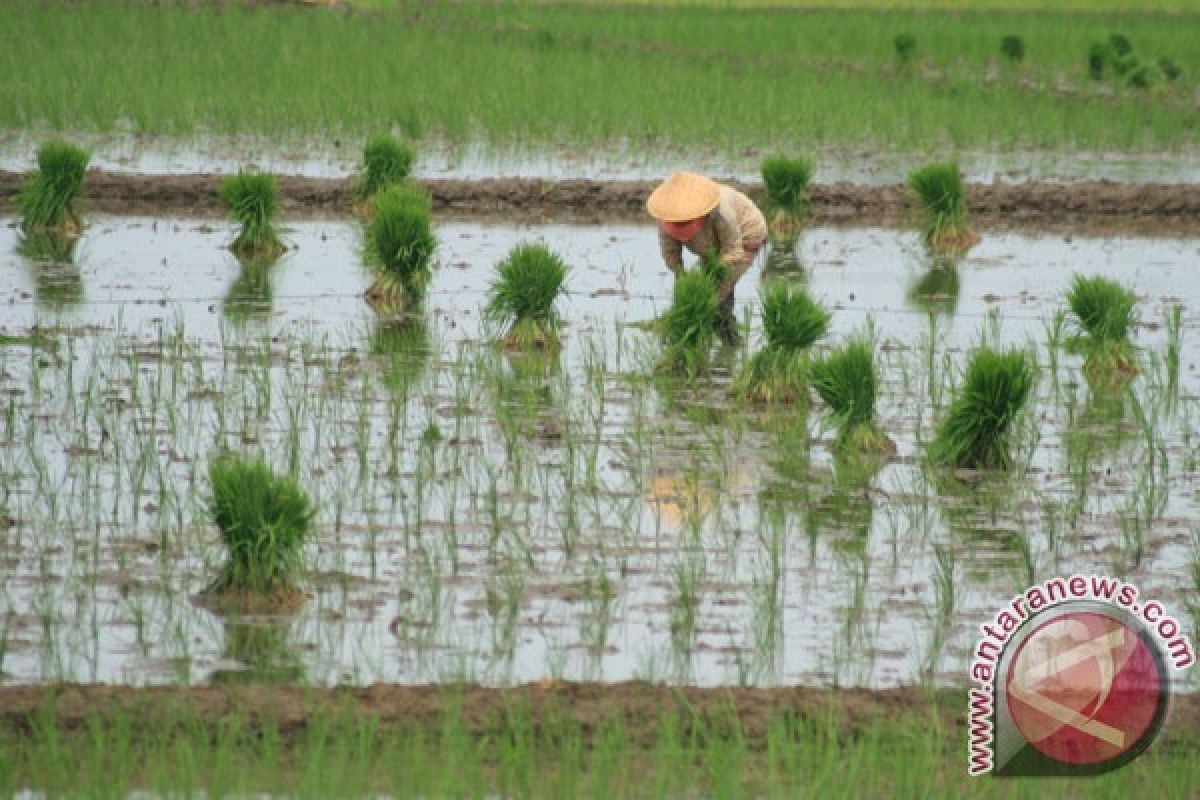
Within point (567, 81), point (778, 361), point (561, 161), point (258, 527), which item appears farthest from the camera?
point (567, 81)

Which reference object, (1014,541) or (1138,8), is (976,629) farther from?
(1138,8)

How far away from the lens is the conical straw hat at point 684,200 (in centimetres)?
819

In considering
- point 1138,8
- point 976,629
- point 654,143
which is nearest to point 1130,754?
point 976,629

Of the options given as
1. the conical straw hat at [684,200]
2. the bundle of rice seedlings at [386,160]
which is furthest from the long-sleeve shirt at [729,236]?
the bundle of rice seedlings at [386,160]

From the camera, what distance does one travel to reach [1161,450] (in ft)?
24.0

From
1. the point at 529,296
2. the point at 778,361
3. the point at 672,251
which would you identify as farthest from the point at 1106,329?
the point at 529,296

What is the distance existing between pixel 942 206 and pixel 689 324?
3.83 metres

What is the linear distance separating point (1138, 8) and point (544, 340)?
1669 cm

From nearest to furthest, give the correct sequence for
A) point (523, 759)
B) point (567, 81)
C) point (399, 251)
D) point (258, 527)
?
point (523, 759)
point (258, 527)
point (399, 251)
point (567, 81)

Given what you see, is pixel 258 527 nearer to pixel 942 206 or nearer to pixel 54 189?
pixel 54 189

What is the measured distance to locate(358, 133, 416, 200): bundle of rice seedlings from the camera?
12.1 meters

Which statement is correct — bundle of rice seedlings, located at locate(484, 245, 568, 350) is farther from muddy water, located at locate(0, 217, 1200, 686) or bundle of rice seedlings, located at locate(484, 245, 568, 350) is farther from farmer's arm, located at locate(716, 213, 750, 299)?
farmer's arm, located at locate(716, 213, 750, 299)

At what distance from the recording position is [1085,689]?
192 inches

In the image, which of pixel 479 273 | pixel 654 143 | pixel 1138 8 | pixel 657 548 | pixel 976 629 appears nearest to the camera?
pixel 976 629
